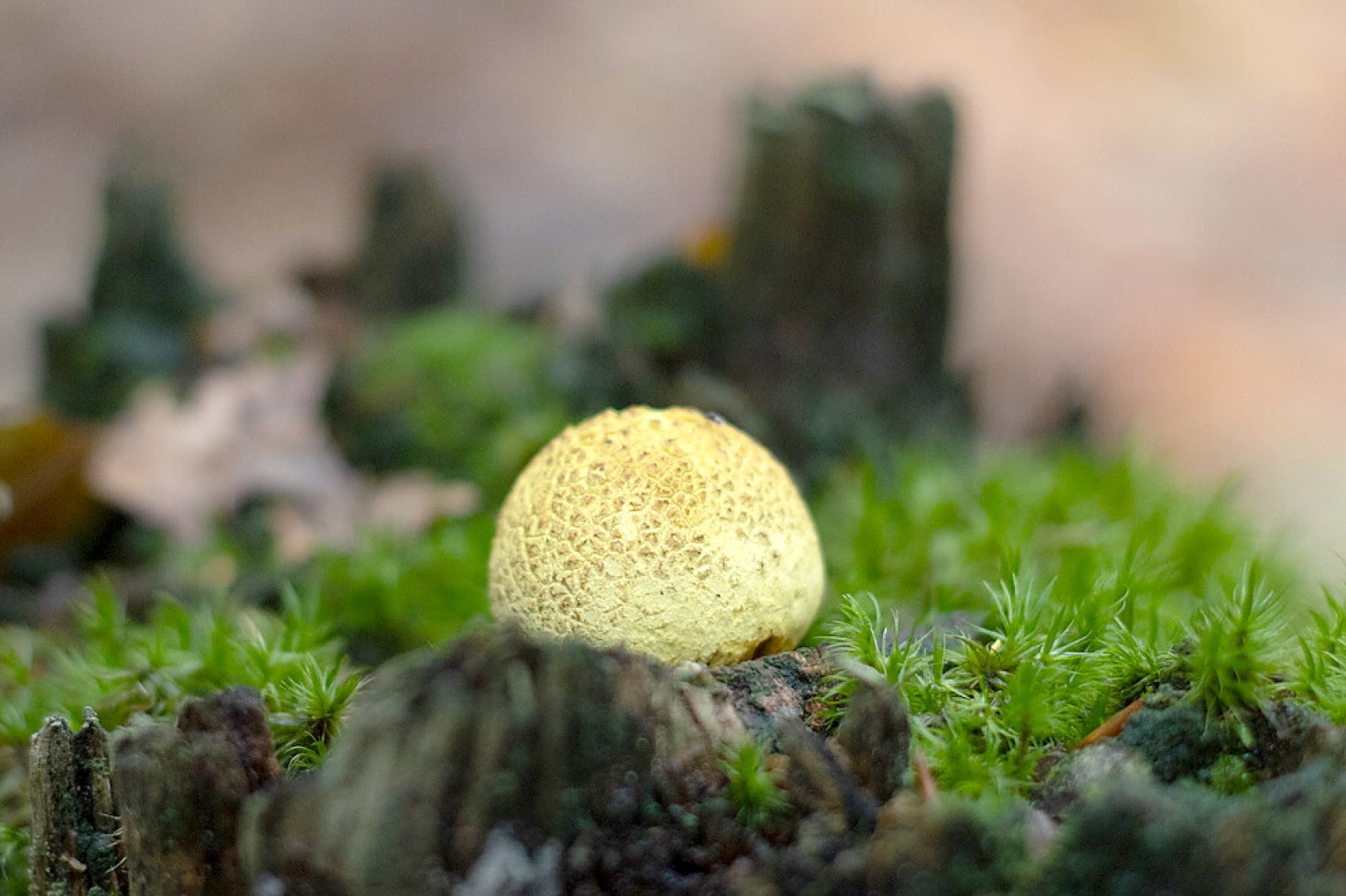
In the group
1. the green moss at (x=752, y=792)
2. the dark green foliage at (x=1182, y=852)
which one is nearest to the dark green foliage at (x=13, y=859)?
the green moss at (x=752, y=792)

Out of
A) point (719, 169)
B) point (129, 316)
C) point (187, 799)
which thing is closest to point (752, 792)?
point (187, 799)

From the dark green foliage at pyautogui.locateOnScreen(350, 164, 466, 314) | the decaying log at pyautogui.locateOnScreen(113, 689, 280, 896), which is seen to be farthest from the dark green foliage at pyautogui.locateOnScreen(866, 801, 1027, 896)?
the dark green foliage at pyautogui.locateOnScreen(350, 164, 466, 314)

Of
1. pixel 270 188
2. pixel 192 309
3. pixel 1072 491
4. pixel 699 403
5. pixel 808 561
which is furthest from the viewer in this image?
pixel 270 188

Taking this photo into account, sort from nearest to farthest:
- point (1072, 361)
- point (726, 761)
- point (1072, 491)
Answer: point (726, 761)
point (1072, 491)
point (1072, 361)

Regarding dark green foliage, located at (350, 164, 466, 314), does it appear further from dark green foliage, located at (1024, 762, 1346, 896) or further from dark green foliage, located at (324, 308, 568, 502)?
dark green foliage, located at (1024, 762, 1346, 896)

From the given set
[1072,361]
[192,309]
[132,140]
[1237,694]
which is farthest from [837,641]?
[132,140]

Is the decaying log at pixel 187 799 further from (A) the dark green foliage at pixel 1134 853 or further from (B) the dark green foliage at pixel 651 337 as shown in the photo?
(B) the dark green foliage at pixel 651 337

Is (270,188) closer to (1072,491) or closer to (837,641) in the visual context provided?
(1072,491)
